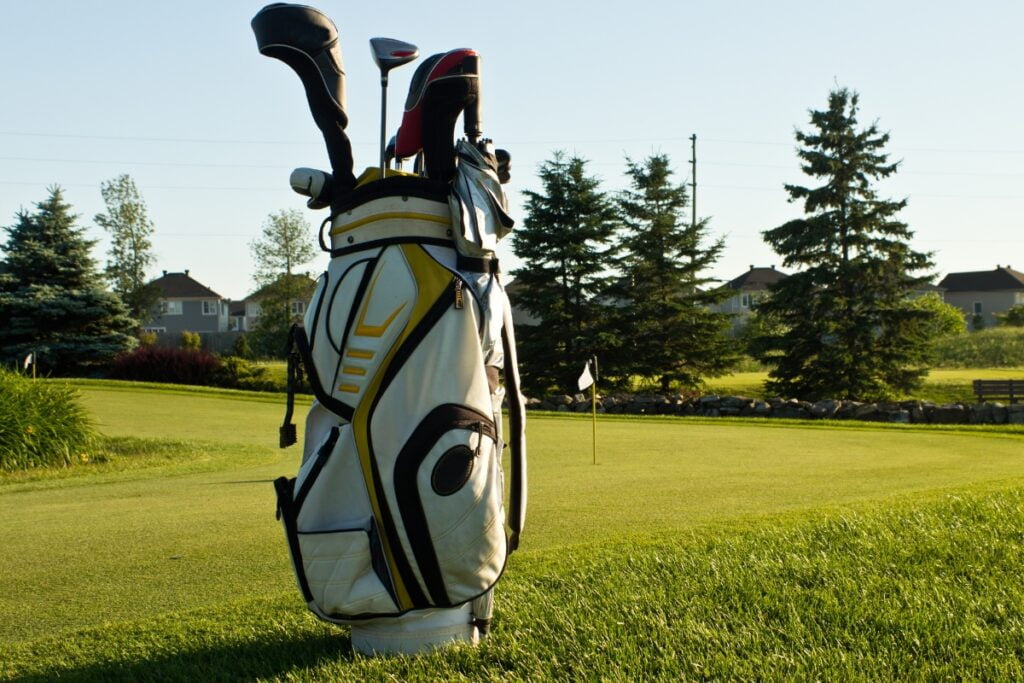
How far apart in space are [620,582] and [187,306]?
73.9 metres

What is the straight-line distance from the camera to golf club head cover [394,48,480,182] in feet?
10.9

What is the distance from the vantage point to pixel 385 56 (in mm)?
3436

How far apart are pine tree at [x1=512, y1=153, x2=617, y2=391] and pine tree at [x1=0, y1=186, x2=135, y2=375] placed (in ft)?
36.0

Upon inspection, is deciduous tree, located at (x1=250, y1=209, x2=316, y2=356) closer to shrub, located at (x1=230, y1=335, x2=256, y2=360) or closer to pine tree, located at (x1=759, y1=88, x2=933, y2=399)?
shrub, located at (x1=230, y1=335, x2=256, y2=360)

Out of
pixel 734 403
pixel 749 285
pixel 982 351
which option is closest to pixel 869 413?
pixel 734 403

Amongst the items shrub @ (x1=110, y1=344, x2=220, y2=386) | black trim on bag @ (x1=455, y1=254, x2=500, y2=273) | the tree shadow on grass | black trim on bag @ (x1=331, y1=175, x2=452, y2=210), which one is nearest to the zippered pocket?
the tree shadow on grass

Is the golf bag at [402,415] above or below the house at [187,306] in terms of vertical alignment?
below

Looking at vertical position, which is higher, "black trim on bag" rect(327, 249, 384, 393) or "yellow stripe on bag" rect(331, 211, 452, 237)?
"yellow stripe on bag" rect(331, 211, 452, 237)

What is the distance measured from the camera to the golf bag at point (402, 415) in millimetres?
A: 3053

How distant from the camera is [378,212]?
3242 millimetres

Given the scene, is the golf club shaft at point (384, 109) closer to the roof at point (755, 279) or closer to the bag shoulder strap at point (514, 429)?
the bag shoulder strap at point (514, 429)

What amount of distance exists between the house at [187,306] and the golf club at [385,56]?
238 ft

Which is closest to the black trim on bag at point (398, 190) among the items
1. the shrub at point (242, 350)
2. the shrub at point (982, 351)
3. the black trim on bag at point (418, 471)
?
the black trim on bag at point (418, 471)

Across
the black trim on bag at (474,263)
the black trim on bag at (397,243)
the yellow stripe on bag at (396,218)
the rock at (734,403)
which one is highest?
Answer: the yellow stripe on bag at (396,218)
